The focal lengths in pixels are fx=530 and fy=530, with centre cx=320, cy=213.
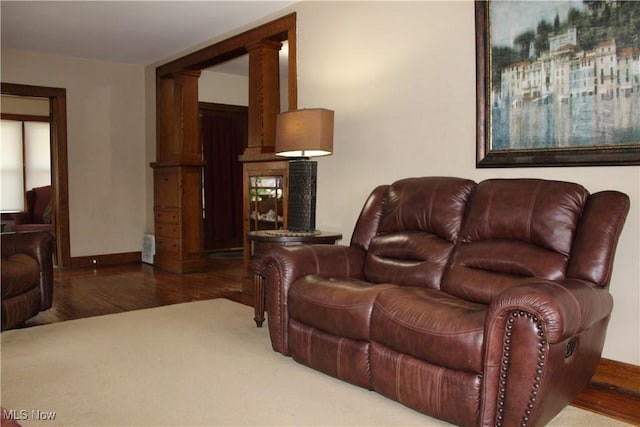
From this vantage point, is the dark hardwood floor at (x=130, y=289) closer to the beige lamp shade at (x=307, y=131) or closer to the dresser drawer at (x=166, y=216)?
the dresser drawer at (x=166, y=216)

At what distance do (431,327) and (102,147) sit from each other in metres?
5.69

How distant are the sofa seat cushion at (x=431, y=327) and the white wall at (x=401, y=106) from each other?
891 millimetres

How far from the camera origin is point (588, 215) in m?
2.34

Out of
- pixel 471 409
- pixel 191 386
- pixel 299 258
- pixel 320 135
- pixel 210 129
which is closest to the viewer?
pixel 471 409

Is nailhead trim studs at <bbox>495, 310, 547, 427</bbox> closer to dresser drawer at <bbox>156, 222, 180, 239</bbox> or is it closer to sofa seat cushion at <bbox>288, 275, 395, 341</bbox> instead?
sofa seat cushion at <bbox>288, 275, 395, 341</bbox>

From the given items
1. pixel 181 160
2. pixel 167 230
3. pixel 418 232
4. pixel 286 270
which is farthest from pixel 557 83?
pixel 167 230

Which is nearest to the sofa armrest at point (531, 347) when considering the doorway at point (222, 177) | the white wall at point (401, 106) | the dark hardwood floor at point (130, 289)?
the white wall at point (401, 106)

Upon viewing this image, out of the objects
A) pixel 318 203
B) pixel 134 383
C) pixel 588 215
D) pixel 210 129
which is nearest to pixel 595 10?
pixel 588 215

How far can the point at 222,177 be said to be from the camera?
26.6 feet

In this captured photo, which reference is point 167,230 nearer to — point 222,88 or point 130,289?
point 130,289

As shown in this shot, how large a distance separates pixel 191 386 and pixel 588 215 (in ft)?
6.52

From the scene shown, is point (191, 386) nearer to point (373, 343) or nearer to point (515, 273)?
point (373, 343)

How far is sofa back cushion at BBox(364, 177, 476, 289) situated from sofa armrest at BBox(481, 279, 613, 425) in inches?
32.8

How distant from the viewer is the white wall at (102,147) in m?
6.39
